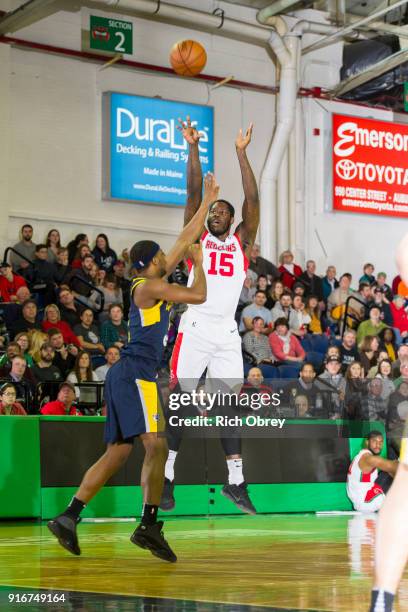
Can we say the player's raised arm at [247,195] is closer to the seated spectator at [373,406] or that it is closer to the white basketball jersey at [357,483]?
the seated spectator at [373,406]

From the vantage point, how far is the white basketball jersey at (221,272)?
8.09 m

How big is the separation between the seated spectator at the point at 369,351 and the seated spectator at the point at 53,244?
17.6 ft

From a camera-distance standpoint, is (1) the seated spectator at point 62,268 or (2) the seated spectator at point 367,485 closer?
(2) the seated spectator at point 367,485

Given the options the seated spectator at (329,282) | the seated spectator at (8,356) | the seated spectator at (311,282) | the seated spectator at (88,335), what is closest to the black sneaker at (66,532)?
the seated spectator at (8,356)

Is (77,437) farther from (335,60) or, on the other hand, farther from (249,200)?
(335,60)

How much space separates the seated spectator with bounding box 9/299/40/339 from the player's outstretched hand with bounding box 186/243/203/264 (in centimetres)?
742

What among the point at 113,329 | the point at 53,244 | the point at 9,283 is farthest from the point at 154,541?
the point at 53,244

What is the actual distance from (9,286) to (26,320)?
1342mm

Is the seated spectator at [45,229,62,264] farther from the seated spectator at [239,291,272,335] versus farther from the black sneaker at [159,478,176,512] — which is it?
the black sneaker at [159,478,176,512]

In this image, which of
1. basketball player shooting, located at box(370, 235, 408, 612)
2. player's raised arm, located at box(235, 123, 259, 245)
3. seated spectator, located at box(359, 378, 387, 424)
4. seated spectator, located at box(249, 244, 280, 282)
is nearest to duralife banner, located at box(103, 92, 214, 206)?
seated spectator, located at box(249, 244, 280, 282)

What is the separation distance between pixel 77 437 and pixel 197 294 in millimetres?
4049

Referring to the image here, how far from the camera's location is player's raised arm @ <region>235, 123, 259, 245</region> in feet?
26.7

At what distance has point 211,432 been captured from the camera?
11008mm

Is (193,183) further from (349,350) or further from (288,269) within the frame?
(288,269)
